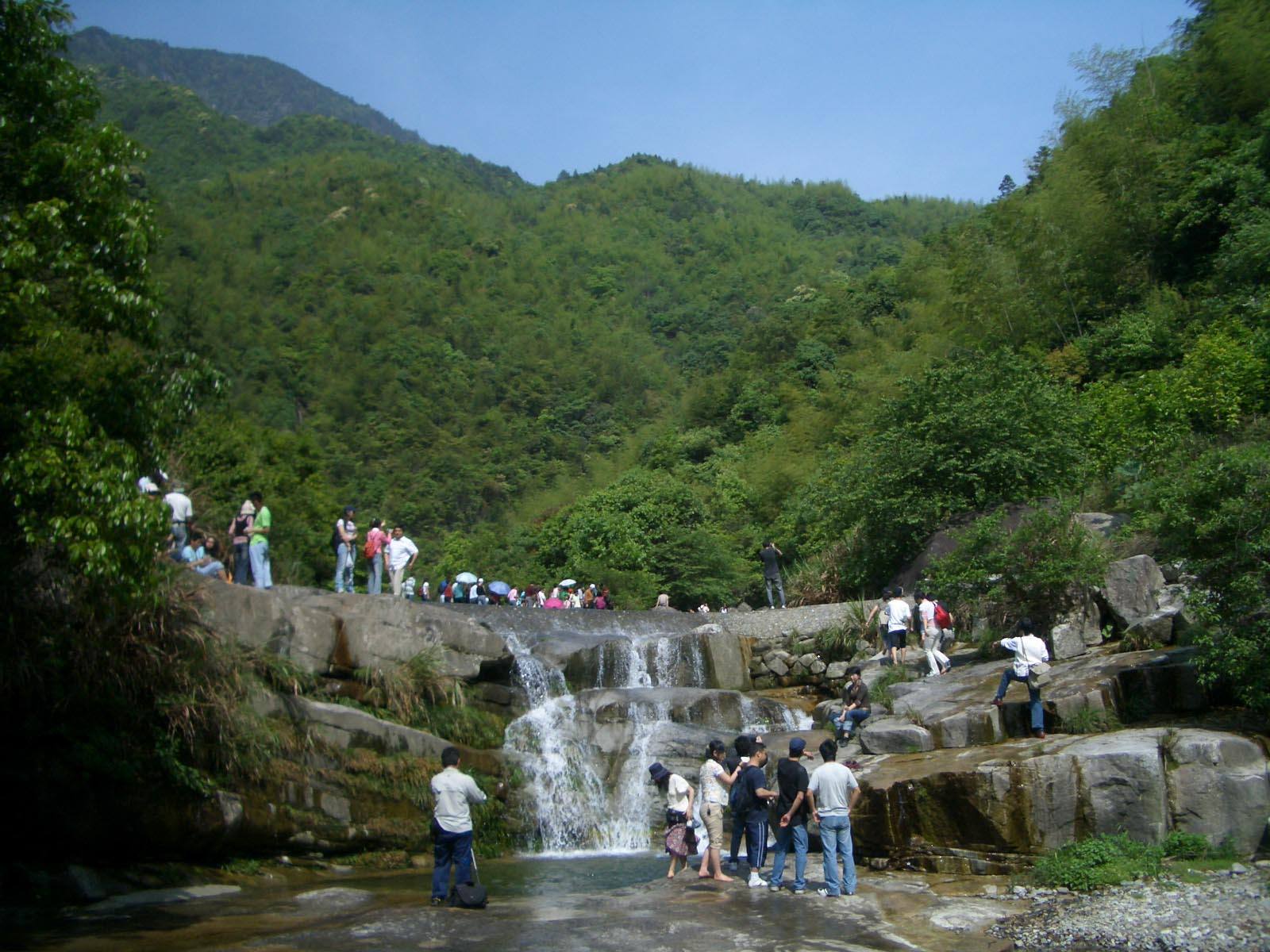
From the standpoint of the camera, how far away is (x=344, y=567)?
19.8 m

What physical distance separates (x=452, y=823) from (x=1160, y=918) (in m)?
6.05

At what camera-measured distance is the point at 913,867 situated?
11.5m

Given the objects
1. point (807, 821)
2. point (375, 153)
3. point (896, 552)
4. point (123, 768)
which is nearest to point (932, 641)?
point (896, 552)

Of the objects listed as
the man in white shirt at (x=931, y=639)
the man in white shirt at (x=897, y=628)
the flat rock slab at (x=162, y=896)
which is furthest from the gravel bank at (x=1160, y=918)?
the flat rock slab at (x=162, y=896)

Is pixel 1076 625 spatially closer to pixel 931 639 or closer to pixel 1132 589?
pixel 1132 589

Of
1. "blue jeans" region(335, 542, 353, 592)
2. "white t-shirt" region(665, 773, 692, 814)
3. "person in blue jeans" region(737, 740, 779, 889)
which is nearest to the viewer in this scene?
"person in blue jeans" region(737, 740, 779, 889)

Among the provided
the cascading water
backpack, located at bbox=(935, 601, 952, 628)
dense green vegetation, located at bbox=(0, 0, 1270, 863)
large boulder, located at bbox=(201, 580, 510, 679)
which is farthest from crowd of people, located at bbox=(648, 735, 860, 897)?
backpack, located at bbox=(935, 601, 952, 628)

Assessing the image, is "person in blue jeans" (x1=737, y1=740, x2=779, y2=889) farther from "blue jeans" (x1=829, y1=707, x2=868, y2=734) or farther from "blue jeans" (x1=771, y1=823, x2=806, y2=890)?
"blue jeans" (x1=829, y1=707, x2=868, y2=734)

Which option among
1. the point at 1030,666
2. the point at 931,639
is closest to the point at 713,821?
the point at 1030,666

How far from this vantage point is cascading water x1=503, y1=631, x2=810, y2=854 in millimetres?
15797

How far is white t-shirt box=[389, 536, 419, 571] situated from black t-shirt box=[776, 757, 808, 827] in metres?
11.4

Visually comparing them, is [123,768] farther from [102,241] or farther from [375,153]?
[375,153]

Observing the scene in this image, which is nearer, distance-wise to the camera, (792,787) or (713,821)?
(792,787)

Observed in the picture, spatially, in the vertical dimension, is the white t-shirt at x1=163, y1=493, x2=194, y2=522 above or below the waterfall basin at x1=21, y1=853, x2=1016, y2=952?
above
